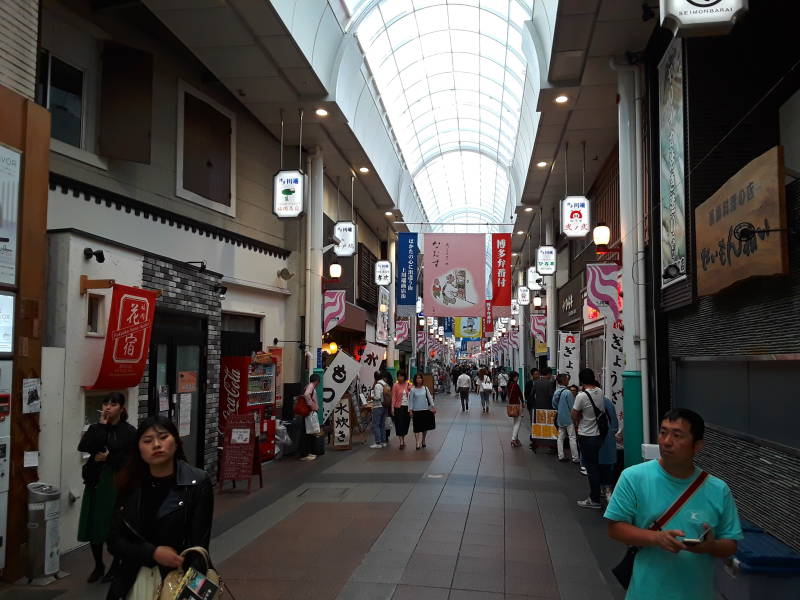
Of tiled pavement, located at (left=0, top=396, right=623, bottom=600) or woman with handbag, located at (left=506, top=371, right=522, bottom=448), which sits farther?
woman with handbag, located at (left=506, top=371, right=522, bottom=448)

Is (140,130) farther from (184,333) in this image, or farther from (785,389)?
(785,389)

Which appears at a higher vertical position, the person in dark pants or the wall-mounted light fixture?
the wall-mounted light fixture

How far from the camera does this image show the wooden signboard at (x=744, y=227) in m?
5.39

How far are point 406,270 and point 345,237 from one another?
6.04 m

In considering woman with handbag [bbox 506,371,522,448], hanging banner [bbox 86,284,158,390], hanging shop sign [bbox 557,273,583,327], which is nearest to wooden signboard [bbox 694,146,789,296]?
hanging banner [bbox 86,284,158,390]

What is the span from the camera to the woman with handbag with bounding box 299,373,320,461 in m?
13.2

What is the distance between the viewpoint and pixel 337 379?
46.1ft

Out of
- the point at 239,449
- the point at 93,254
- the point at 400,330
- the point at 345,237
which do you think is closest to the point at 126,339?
the point at 93,254

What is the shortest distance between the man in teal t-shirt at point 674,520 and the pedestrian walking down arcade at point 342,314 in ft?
0.05

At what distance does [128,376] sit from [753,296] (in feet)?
21.0

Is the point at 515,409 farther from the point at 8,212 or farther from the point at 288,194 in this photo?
the point at 8,212

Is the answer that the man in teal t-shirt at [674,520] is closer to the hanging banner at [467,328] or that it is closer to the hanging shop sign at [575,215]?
the hanging shop sign at [575,215]

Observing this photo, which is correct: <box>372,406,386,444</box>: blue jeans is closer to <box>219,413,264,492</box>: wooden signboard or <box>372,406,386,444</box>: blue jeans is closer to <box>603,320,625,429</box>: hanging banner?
<box>219,413,264,492</box>: wooden signboard

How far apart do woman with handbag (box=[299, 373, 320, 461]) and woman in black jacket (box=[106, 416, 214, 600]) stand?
9.76m
